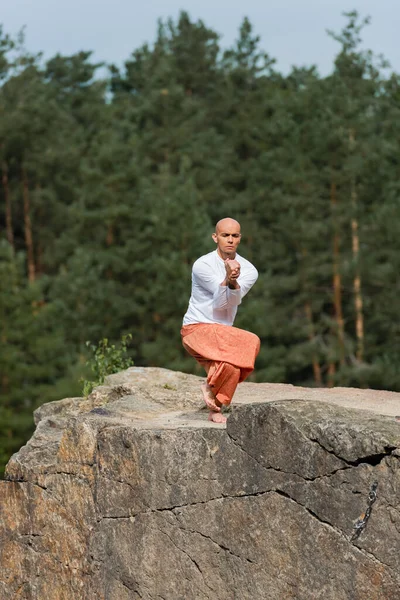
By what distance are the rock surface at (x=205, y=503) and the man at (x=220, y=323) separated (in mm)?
290

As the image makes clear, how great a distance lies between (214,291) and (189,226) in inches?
709

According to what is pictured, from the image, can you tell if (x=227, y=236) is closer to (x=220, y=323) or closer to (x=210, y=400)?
(x=220, y=323)

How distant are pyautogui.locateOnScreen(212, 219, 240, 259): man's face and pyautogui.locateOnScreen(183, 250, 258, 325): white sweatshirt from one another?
10cm

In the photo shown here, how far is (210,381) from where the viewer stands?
766cm

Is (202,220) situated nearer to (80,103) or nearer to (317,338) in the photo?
(317,338)

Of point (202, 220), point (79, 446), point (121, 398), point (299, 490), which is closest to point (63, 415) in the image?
point (121, 398)

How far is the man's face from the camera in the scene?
294 inches

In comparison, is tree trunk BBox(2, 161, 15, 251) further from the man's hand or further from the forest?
the man's hand

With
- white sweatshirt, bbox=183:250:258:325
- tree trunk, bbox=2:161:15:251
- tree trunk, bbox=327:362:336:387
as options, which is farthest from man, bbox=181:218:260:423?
tree trunk, bbox=2:161:15:251

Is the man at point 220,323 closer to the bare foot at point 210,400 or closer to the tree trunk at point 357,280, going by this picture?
the bare foot at point 210,400

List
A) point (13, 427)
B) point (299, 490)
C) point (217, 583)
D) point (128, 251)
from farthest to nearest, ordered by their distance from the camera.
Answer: point (128, 251) → point (13, 427) → point (217, 583) → point (299, 490)

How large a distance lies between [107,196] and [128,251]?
220cm

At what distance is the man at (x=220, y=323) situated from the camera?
7.50 meters

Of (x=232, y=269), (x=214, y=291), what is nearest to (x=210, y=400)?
(x=214, y=291)
